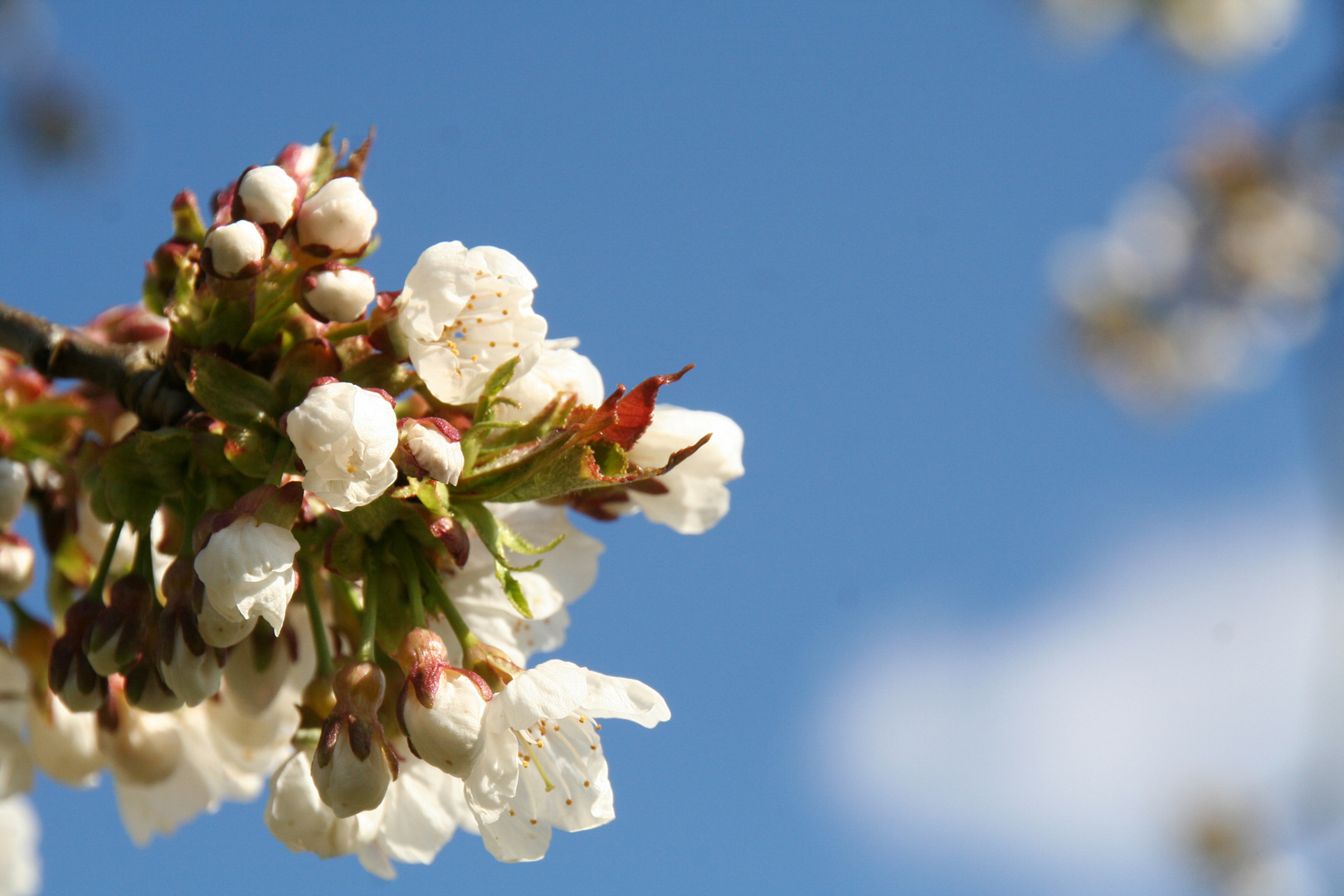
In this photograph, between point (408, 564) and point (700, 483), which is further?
point (700, 483)

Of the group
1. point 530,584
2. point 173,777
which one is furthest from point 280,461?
point 173,777

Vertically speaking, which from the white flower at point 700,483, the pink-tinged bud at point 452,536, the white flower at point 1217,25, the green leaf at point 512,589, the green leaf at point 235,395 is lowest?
the green leaf at point 512,589

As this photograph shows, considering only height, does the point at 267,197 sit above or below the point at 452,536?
above

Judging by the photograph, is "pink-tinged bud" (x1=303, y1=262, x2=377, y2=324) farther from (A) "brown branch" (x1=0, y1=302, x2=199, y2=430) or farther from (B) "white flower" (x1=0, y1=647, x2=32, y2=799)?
(B) "white flower" (x1=0, y1=647, x2=32, y2=799)

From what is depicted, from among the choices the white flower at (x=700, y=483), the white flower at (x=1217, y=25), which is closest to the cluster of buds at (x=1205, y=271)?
the white flower at (x=1217, y=25)

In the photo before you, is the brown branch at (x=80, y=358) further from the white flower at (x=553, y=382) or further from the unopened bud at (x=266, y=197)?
the white flower at (x=553, y=382)

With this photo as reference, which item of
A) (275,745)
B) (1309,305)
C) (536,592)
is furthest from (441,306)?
(1309,305)

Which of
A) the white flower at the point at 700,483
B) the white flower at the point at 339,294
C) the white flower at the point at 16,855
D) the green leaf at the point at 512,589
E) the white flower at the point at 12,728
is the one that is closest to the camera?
the green leaf at the point at 512,589

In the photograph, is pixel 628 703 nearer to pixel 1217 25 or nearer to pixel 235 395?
pixel 235 395
